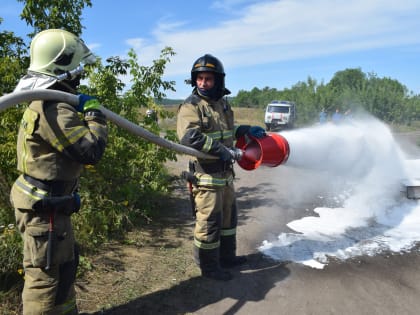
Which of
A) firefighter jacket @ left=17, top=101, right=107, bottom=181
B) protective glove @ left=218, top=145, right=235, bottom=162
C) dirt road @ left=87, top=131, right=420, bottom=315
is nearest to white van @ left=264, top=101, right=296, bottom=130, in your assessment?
dirt road @ left=87, top=131, right=420, bottom=315

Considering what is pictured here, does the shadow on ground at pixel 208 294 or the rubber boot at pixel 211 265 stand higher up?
the rubber boot at pixel 211 265

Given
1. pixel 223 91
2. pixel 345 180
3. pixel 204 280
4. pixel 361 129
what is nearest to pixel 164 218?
pixel 204 280

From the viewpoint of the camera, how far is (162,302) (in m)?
3.27

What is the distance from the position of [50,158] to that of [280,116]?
26741mm

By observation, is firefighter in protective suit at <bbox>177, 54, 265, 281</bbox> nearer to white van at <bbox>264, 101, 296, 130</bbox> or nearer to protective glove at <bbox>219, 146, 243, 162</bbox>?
protective glove at <bbox>219, 146, 243, 162</bbox>

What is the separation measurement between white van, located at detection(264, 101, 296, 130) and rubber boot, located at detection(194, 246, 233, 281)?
25.1 meters

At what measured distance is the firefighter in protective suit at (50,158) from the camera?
7.39 ft

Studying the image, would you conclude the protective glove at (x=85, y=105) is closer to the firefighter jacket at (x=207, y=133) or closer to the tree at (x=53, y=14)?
the firefighter jacket at (x=207, y=133)

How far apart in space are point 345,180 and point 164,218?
4555mm

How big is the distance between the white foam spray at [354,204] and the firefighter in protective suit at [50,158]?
2645 mm

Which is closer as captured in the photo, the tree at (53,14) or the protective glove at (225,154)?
the protective glove at (225,154)

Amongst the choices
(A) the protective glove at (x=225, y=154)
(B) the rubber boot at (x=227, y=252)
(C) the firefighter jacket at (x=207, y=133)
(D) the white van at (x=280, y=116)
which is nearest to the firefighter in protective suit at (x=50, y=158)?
(C) the firefighter jacket at (x=207, y=133)

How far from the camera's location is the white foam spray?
14.7 feet

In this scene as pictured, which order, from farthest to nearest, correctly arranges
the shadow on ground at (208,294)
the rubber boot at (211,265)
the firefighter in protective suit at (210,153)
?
the rubber boot at (211,265) < the firefighter in protective suit at (210,153) < the shadow on ground at (208,294)
